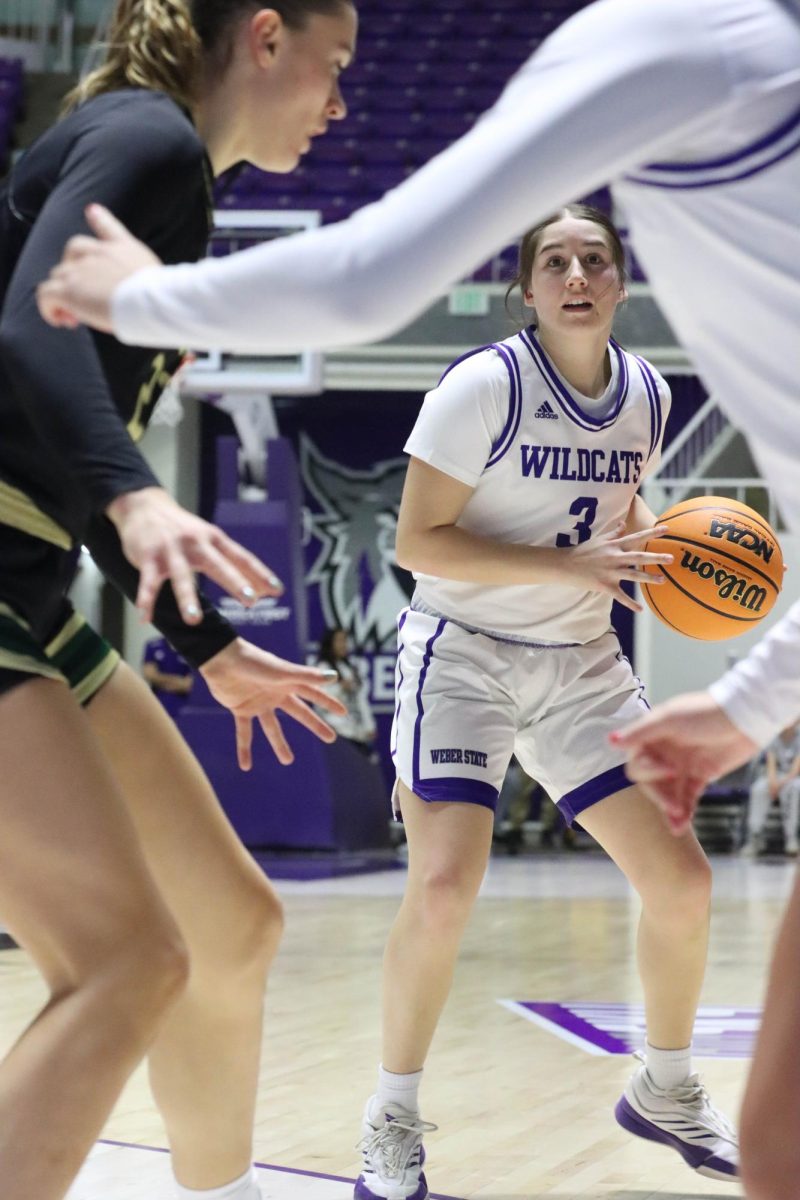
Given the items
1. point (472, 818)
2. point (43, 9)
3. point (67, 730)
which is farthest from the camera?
point (43, 9)

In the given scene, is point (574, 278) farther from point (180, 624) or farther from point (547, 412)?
point (180, 624)

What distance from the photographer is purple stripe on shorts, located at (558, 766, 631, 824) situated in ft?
10.7

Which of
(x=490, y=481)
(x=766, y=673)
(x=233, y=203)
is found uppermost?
(x=766, y=673)

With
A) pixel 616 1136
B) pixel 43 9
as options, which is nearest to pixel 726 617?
pixel 616 1136

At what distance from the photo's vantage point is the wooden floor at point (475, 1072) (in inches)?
128

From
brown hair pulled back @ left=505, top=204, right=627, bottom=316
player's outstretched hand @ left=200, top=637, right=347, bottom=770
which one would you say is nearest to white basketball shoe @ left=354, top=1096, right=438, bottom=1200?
player's outstretched hand @ left=200, top=637, right=347, bottom=770

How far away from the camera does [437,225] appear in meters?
1.56

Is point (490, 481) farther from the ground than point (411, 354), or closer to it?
farther from the ground

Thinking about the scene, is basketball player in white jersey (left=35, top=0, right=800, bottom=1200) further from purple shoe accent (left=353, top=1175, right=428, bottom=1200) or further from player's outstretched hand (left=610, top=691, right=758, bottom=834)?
purple shoe accent (left=353, top=1175, right=428, bottom=1200)

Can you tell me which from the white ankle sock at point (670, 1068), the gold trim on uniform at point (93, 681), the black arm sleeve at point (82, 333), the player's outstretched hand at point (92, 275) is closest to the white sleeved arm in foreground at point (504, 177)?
the player's outstretched hand at point (92, 275)

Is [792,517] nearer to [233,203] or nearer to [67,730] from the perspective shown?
[67,730]

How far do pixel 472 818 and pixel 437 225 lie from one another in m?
1.80

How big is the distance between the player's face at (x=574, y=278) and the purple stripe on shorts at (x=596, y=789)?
972 millimetres

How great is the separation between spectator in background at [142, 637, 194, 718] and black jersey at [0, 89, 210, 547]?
10.9 metres
